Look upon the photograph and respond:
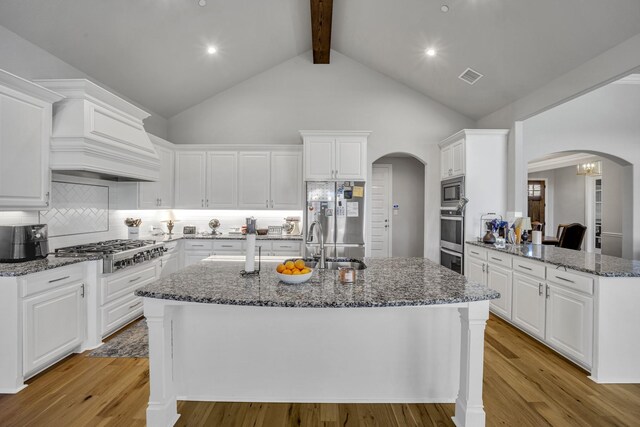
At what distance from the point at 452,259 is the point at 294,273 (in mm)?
3536

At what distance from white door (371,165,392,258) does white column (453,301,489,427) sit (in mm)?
4928

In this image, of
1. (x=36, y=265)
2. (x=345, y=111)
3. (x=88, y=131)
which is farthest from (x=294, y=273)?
(x=345, y=111)

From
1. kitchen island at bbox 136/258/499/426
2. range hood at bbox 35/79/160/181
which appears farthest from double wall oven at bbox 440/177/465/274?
range hood at bbox 35/79/160/181

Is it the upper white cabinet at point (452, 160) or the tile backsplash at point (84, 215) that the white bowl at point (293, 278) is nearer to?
the tile backsplash at point (84, 215)

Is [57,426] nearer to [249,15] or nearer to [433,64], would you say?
[249,15]

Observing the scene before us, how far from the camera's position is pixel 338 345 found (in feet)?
6.84

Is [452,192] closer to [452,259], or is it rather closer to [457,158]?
[457,158]

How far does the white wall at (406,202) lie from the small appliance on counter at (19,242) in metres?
5.69

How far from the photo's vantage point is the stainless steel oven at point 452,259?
4.54m

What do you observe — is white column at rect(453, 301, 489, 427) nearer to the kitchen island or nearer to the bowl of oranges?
the kitchen island

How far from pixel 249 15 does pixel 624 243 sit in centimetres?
667

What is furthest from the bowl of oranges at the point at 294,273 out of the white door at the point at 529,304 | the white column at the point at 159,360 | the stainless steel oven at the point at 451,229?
the stainless steel oven at the point at 451,229

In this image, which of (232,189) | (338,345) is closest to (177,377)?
(338,345)

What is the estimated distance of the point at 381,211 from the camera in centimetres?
681
